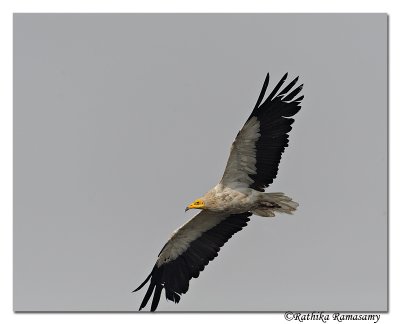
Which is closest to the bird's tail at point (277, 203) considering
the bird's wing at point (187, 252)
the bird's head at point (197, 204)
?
the bird's head at point (197, 204)

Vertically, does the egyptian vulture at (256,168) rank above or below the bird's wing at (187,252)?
above

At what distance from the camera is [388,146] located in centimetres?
1090

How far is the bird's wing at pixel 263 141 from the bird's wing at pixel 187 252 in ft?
3.61

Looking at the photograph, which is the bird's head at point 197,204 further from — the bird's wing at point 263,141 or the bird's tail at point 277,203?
the bird's tail at point 277,203

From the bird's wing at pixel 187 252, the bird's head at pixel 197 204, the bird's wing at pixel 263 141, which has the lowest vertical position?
the bird's wing at pixel 187 252

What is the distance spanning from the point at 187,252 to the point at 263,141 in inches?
102

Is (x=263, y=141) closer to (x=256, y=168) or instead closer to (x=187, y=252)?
(x=256, y=168)

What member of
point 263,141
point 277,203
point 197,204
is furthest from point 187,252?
point 263,141

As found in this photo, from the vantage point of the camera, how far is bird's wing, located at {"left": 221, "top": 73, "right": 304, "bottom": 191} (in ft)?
35.1

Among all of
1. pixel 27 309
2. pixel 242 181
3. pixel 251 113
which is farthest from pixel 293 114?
pixel 27 309

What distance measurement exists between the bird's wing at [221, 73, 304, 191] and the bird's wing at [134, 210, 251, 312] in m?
1.10

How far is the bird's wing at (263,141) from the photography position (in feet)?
35.1

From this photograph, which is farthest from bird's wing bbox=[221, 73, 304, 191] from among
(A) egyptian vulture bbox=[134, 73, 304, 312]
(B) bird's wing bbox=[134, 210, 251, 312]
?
(B) bird's wing bbox=[134, 210, 251, 312]

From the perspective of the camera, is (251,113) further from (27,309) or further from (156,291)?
(27,309)
